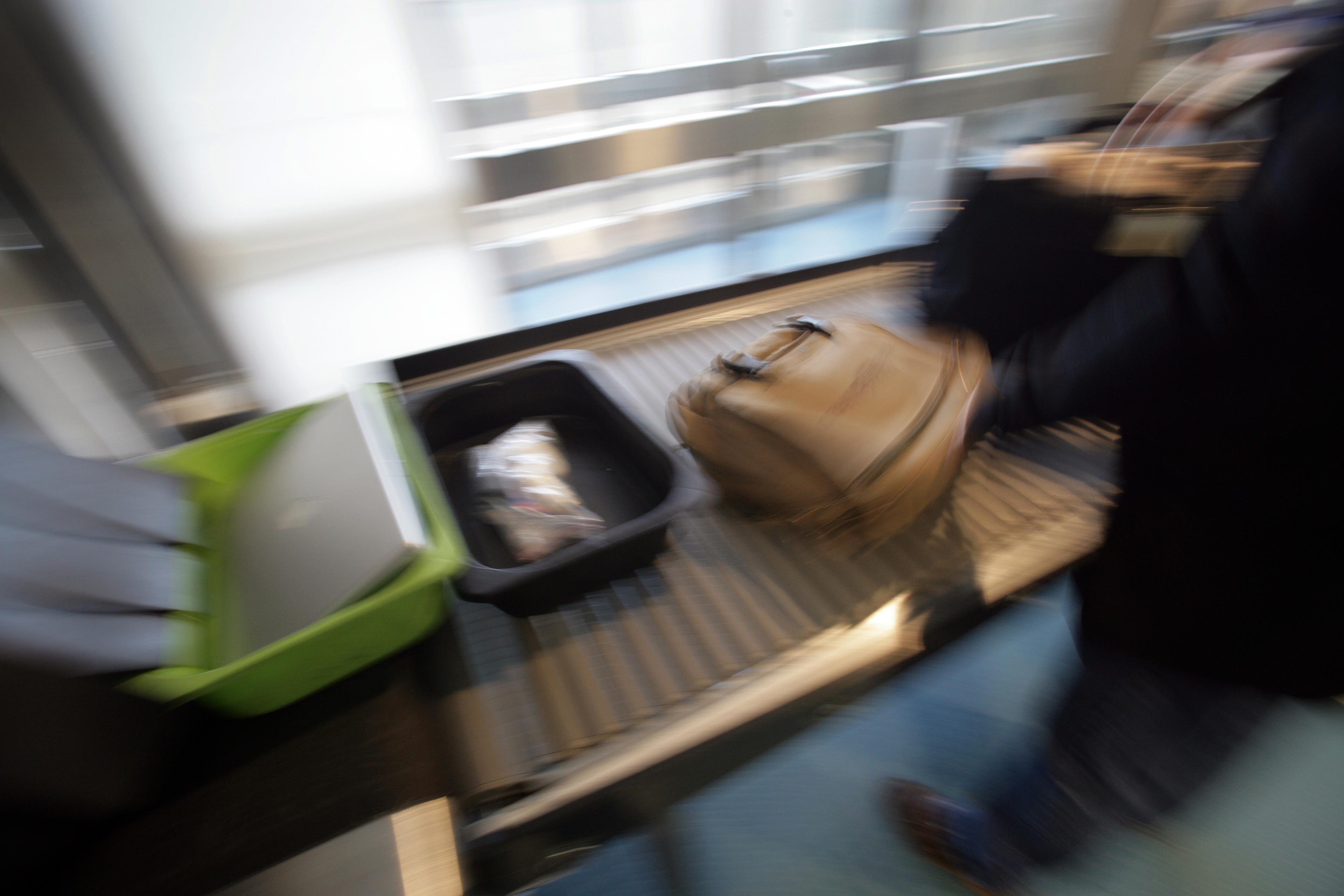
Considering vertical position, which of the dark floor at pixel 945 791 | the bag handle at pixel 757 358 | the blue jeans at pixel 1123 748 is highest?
the bag handle at pixel 757 358

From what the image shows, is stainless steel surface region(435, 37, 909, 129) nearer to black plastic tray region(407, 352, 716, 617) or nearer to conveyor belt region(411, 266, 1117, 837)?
black plastic tray region(407, 352, 716, 617)

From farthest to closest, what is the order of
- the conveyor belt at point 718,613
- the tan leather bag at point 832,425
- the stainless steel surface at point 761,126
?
1. the stainless steel surface at point 761,126
2. the tan leather bag at point 832,425
3. the conveyor belt at point 718,613

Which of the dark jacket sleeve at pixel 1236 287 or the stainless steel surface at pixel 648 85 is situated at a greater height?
the stainless steel surface at pixel 648 85

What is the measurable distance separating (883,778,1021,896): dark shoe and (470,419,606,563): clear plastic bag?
807 mm

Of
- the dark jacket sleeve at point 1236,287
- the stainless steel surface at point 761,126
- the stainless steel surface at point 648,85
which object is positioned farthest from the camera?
the stainless steel surface at point 761,126

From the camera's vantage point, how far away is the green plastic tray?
22.3 inches

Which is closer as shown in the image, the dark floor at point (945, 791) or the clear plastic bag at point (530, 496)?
the clear plastic bag at point (530, 496)

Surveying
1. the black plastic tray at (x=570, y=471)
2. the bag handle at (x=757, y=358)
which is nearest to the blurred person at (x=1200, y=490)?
the bag handle at (x=757, y=358)

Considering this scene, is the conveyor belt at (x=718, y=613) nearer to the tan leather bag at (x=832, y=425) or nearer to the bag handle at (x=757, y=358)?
the tan leather bag at (x=832, y=425)

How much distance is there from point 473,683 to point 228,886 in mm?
265

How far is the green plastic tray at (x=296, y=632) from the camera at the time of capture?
1.86ft

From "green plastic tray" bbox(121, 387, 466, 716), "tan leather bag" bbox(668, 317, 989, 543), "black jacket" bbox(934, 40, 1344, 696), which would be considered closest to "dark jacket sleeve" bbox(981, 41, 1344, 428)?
"black jacket" bbox(934, 40, 1344, 696)

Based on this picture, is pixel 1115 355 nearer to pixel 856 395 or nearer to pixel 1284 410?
pixel 1284 410

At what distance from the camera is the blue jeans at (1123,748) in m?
0.76
